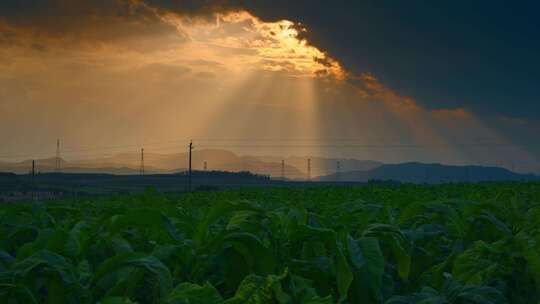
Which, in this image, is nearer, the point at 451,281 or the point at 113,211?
the point at 451,281

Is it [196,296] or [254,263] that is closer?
[196,296]

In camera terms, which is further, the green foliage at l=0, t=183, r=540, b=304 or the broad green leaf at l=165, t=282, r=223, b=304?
the green foliage at l=0, t=183, r=540, b=304

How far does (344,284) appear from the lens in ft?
6.48

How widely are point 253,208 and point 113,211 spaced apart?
77 centimetres

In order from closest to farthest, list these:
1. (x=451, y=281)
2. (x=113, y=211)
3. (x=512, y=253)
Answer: (x=451, y=281), (x=512, y=253), (x=113, y=211)

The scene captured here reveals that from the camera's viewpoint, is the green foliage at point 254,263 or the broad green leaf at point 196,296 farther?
the green foliage at point 254,263

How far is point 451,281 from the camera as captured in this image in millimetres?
2088

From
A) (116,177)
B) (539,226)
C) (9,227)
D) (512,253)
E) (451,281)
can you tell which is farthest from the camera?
(116,177)

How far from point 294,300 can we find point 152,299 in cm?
52

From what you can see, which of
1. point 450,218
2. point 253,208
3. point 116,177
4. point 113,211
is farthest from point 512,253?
point 116,177

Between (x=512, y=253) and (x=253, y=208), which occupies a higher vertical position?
(x=253, y=208)

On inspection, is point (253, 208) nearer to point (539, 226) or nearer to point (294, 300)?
point (294, 300)

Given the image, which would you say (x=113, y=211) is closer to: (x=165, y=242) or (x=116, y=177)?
(x=165, y=242)

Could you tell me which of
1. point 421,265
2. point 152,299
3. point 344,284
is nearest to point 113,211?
point 152,299
